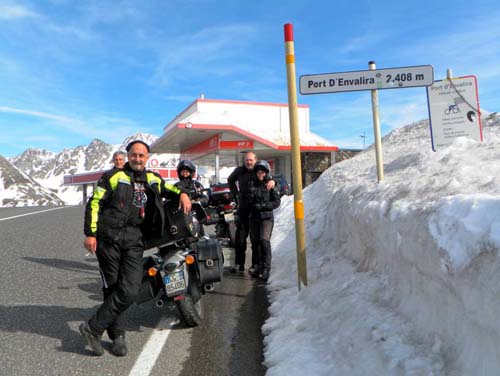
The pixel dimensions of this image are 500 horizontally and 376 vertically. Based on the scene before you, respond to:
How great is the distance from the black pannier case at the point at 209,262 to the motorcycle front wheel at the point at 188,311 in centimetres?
24

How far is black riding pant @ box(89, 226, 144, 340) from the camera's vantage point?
3.63 metres

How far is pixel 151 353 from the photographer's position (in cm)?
365

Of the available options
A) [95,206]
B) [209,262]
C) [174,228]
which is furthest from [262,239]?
[95,206]

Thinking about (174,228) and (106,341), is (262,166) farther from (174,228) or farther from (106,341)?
(106,341)

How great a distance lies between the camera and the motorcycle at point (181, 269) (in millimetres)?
4020

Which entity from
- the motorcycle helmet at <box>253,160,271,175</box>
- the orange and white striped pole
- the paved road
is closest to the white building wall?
the motorcycle helmet at <box>253,160,271,175</box>

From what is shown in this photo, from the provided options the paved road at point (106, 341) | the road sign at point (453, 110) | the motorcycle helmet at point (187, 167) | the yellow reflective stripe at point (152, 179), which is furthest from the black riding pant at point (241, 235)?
the road sign at point (453, 110)

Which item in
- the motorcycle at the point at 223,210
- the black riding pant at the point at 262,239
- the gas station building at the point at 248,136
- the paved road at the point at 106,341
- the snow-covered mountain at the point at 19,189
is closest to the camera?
the paved road at the point at 106,341

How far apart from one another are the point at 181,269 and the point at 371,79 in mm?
3421

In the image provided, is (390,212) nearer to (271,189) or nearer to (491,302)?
(491,302)

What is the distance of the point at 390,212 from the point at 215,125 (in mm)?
20161

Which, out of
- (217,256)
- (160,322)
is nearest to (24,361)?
(160,322)

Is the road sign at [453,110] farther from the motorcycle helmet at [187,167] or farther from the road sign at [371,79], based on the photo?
the motorcycle helmet at [187,167]

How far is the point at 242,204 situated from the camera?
678 centimetres
